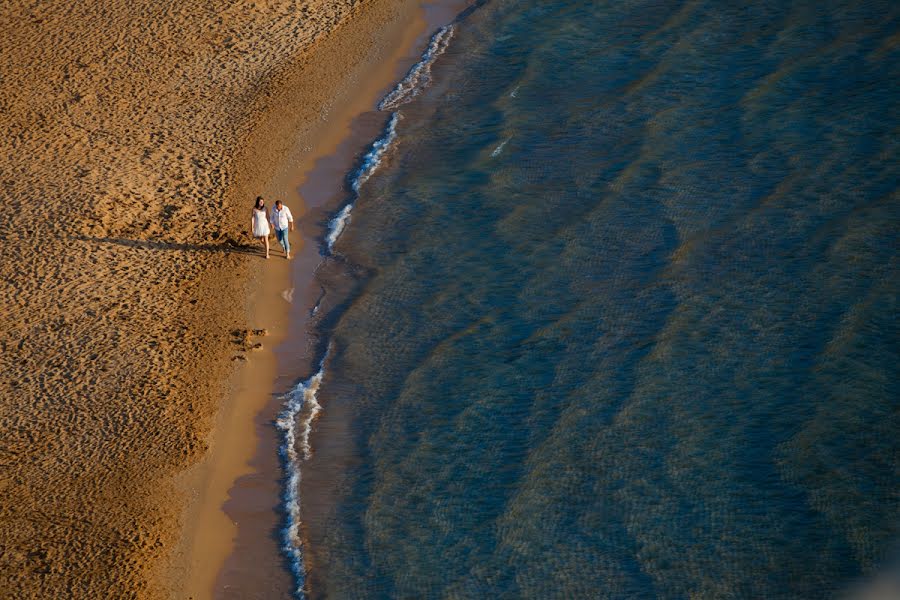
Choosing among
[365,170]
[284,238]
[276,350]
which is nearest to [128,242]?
[284,238]

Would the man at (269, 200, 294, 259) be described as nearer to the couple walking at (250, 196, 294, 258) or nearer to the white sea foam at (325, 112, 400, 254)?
the couple walking at (250, 196, 294, 258)

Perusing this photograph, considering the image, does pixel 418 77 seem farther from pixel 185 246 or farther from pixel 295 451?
pixel 295 451

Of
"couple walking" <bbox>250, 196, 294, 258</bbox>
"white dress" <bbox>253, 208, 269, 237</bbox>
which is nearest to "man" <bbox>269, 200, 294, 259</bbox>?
"couple walking" <bbox>250, 196, 294, 258</bbox>

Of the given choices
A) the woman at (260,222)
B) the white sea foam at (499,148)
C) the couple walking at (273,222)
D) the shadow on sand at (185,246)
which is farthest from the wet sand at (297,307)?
the white sea foam at (499,148)

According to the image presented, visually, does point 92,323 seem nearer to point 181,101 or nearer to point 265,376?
point 265,376

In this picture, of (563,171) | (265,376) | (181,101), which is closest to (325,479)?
(265,376)

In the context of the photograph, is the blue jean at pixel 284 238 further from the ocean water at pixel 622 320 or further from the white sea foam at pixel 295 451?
the white sea foam at pixel 295 451
